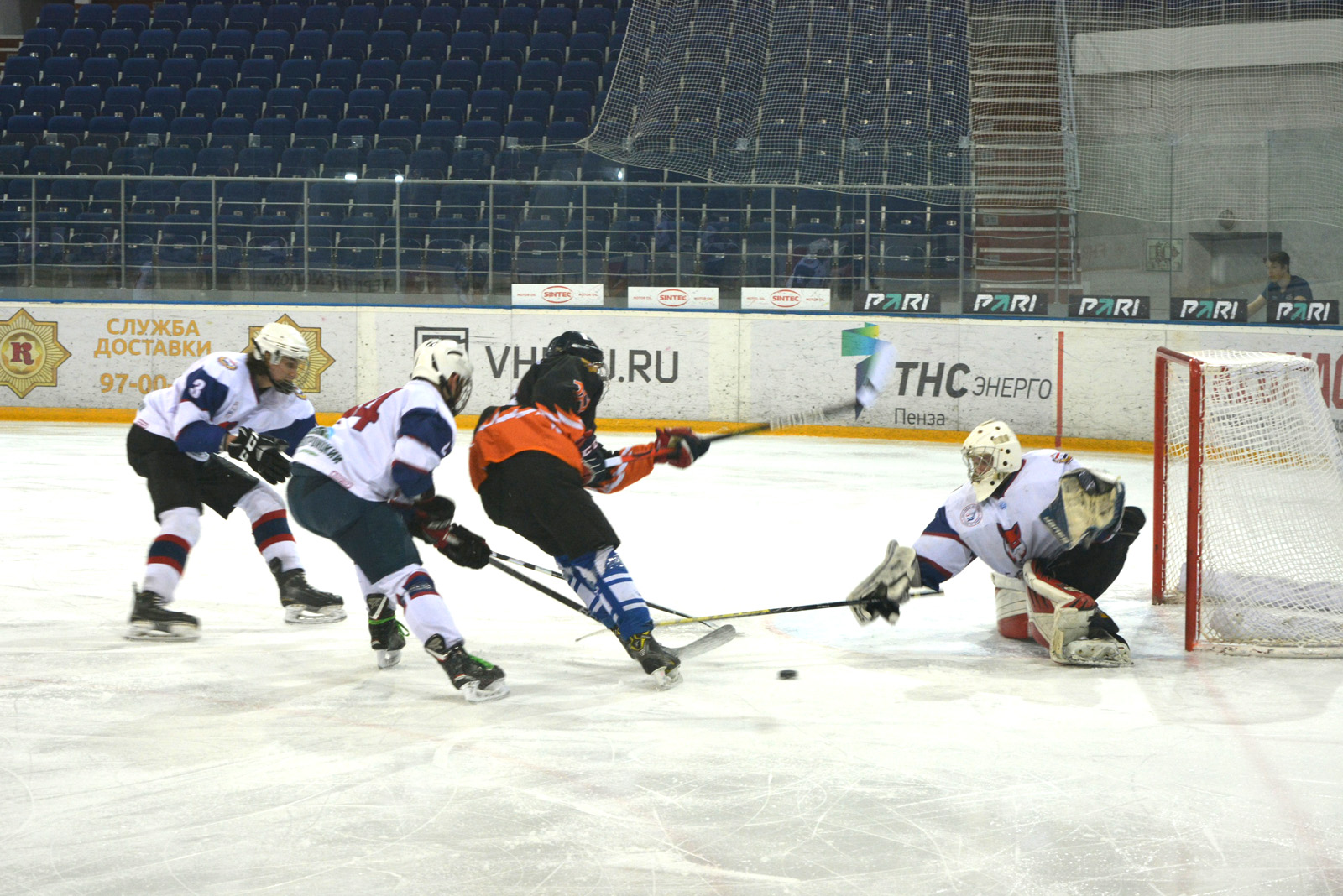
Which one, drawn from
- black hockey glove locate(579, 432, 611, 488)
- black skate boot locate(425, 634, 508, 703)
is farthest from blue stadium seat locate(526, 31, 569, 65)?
black skate boot locate(425, 634, 508, 703)

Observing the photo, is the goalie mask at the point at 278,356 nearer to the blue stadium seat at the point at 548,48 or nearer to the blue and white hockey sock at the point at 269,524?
the blue and white hockey sock at the point at 269,524

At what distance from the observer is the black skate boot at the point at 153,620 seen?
470 cm

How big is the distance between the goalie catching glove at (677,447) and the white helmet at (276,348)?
135cm

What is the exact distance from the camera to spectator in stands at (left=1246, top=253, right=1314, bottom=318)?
9617 mm

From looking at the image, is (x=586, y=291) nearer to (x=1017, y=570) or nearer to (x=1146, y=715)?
(x=1017, y=570)

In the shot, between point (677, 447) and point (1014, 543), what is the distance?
1.17 meters

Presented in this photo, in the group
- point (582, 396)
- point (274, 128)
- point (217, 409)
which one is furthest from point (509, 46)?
point (582, 396)

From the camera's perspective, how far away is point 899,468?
9148 mm

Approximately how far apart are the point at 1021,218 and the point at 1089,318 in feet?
3.10

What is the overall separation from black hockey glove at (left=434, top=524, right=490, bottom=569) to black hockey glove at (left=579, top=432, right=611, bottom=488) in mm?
395

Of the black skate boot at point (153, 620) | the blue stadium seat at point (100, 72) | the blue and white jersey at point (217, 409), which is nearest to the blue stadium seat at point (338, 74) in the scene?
the blue stadium seat at point (100, 72)

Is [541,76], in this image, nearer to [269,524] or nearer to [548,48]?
[548,48]

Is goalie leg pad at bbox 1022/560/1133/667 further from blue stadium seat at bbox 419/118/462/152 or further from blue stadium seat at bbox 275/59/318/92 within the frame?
blue stadium seat at bbox 275/59/318/92

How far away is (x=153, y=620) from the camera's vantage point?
15.4 ft
